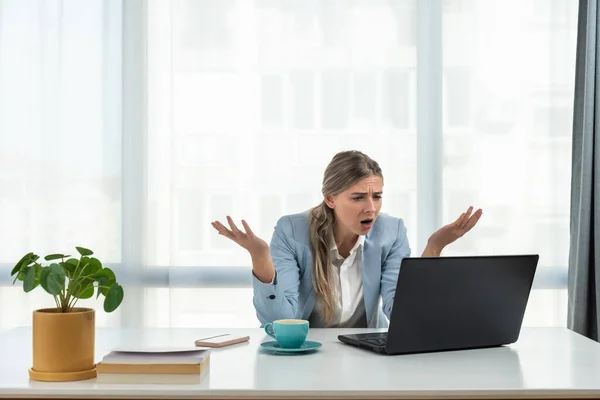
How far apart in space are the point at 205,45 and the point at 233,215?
31.9 inches

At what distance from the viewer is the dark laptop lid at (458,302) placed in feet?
5.68

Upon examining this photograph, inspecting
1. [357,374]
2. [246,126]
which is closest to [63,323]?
[357,374]

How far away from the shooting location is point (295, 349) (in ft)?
5.83

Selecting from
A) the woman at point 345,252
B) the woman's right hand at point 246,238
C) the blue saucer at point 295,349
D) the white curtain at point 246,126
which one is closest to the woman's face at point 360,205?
the woman at point 345,252

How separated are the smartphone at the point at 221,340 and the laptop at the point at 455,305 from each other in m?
0.27

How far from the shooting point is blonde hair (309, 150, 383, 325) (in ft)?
A: 8.08

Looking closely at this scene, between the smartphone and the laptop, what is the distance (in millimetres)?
267

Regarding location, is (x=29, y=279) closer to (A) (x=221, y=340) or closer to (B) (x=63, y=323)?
(B) (x=63, y=323)

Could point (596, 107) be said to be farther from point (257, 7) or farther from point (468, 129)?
point (257, 7)

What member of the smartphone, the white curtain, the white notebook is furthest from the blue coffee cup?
the white curtain

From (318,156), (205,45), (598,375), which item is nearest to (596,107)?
(318,156)

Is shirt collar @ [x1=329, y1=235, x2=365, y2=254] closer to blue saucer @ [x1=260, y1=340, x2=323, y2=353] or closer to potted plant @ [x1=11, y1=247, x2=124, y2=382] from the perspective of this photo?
blue saucer @ [x1=260, y1=340, x2=323, y2=353]

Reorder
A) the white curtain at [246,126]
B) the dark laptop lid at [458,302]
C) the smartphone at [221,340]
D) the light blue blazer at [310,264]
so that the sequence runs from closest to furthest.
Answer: the dark laptop lid at [458,302], the smartphone at [221,340], the light blue blazer at [310,264], the white curtain at [246,126]

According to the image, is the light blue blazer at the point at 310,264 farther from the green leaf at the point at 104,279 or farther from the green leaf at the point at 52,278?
the green leaf at the point at 52,278
